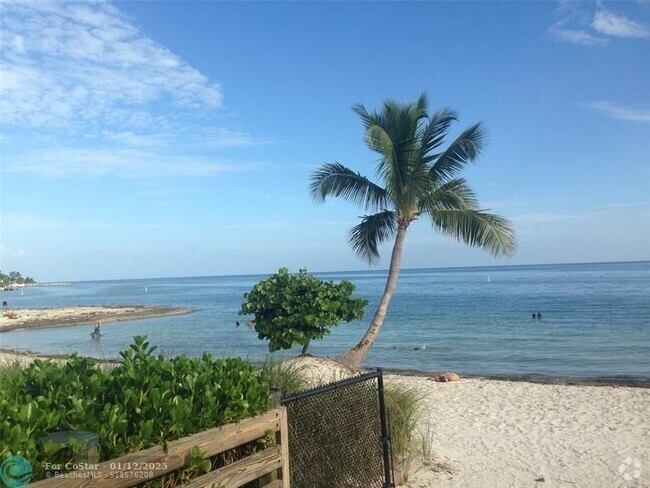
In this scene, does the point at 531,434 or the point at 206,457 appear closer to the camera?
the point at 206,457

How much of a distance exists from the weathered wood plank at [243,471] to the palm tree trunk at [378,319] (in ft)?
34.2

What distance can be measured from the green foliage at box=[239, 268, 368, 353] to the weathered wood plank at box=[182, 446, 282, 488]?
9208 millimetres

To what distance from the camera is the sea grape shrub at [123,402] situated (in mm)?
2625

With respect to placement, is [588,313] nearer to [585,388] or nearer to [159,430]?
[585,388]

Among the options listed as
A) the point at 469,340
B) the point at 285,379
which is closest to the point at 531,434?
the point at 285,379

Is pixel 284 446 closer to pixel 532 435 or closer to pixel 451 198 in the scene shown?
pixel 532 435

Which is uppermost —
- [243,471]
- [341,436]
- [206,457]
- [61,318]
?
[206,457]

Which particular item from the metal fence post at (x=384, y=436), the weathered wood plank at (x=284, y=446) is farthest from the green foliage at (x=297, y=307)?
the weathered wood plank at (x=284, y=446)

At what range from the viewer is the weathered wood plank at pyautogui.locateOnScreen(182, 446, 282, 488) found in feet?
10.4

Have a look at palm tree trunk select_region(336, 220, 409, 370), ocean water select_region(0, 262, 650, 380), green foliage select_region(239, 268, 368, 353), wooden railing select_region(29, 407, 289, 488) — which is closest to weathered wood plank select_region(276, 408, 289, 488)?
wooden railing select_region(29, 407, 289, 488)

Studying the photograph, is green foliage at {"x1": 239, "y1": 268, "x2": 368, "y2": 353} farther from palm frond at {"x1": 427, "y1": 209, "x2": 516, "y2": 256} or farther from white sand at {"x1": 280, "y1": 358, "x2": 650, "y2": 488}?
palm frond at {"x1": 427, "y1": 209, "x2": 516, "y2": 256}

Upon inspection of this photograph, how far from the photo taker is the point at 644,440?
809 cm

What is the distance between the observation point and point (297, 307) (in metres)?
13.3

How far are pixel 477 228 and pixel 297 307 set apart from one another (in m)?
5.29
